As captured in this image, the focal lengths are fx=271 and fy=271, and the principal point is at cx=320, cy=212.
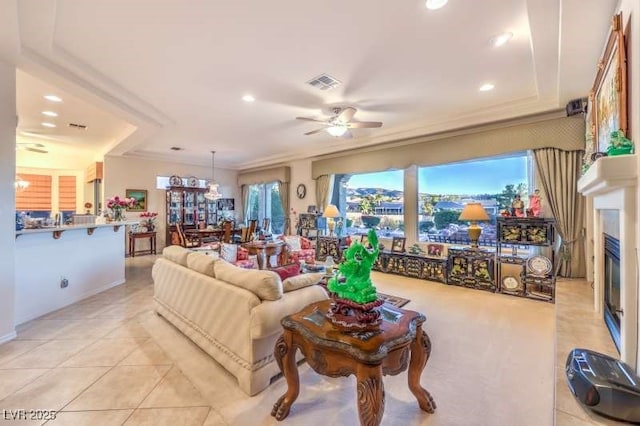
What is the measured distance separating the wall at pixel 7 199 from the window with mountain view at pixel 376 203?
559cm

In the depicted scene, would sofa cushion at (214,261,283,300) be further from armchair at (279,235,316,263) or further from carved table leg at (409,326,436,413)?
armchair at (279,235,316,263)

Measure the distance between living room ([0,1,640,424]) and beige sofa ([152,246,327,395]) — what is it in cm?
30

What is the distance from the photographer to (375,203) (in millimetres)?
6324

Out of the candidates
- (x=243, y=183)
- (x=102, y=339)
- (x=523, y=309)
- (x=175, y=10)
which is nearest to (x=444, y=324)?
(x=523, y=309)

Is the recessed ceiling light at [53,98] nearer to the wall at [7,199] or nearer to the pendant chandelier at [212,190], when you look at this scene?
the wall at [7,199]

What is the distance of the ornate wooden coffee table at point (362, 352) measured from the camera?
136 centimetres

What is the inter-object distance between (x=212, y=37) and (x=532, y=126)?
4478 mm

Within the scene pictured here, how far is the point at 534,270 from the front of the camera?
3.91 meters

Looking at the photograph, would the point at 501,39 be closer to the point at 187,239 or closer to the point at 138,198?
the point at 187,239

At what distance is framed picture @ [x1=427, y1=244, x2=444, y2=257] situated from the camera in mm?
5086

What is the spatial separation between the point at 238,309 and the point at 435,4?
2.82 meters

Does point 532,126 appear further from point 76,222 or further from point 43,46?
point 76,222

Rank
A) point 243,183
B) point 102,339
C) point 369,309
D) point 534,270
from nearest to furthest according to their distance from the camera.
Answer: point 369,309 < point 102,339 < point 534,270 < point 243,183

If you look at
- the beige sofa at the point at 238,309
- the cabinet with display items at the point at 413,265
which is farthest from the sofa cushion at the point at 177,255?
the cabinet with display items at the point at 413,265
